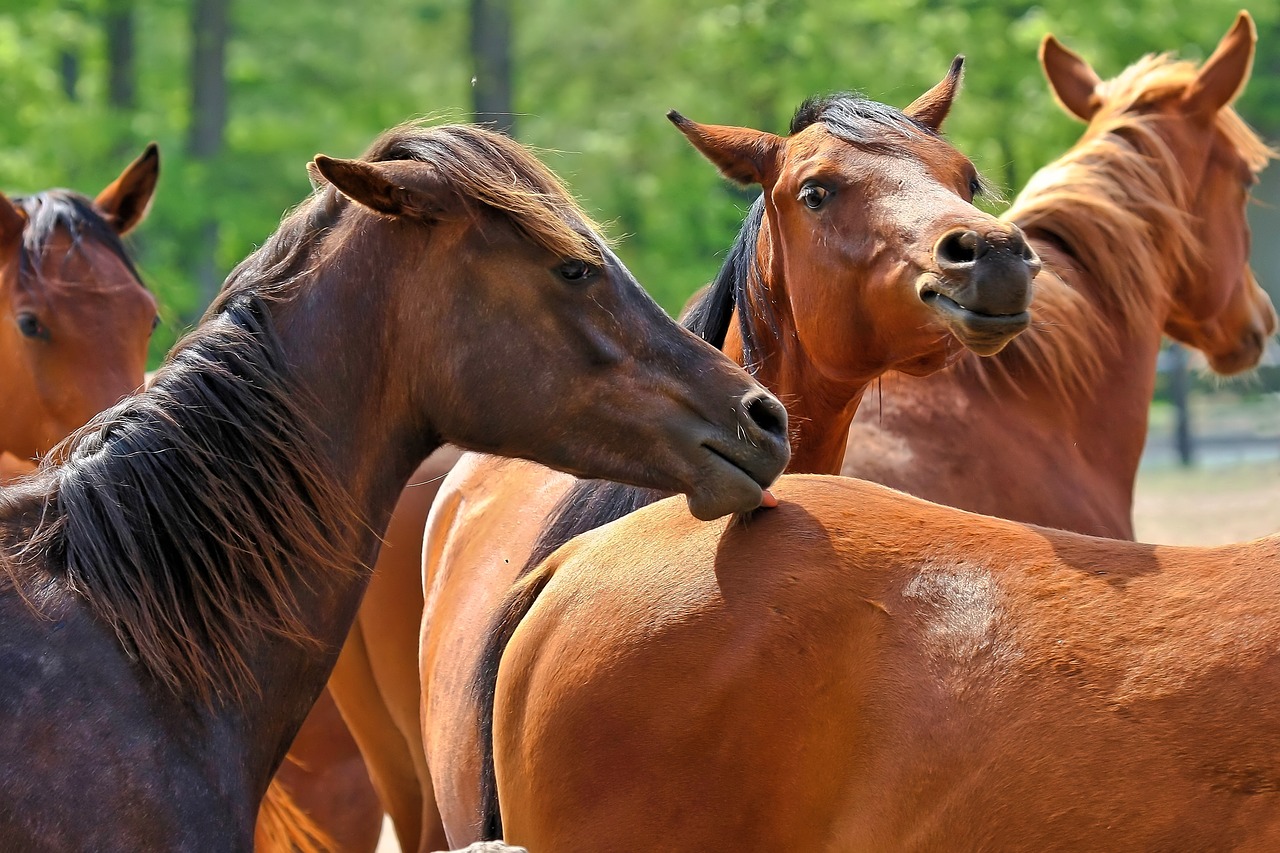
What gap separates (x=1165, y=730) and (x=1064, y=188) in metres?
2.81

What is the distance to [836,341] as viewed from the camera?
336 cm

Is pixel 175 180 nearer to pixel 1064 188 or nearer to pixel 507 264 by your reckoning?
pixel 1064 188

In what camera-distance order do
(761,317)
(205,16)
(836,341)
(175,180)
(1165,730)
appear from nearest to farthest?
(1165,730) → (836,341) → (761,317) → (175,180) → (205,16)

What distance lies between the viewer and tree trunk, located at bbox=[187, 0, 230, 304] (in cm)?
1555

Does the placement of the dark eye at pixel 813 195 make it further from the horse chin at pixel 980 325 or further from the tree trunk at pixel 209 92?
the tree trunk at pixel 209 92

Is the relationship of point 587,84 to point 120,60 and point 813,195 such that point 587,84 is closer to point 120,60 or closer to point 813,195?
point 120,60

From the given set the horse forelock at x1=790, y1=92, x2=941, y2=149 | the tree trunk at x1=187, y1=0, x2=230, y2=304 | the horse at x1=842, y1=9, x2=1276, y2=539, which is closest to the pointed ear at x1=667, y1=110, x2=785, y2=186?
the horse forelock at x1=790, y1=92, x2=941, y2=149

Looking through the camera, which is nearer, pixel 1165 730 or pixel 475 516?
pixel 1165 730

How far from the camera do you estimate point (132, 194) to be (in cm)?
507

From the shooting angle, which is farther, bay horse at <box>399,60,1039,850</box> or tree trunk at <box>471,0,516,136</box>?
tree trunk at <box>471,0,516,136</box>

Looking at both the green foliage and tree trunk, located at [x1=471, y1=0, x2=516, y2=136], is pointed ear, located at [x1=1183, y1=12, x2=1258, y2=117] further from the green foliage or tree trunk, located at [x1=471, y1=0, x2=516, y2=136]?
tree trunk, located at [x1=471, y1=0, x2=516, y2=136]

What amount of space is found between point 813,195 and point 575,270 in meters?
1.03

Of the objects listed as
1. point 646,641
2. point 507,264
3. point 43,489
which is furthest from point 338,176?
point 646,641

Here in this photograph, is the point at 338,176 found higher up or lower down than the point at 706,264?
higher up
